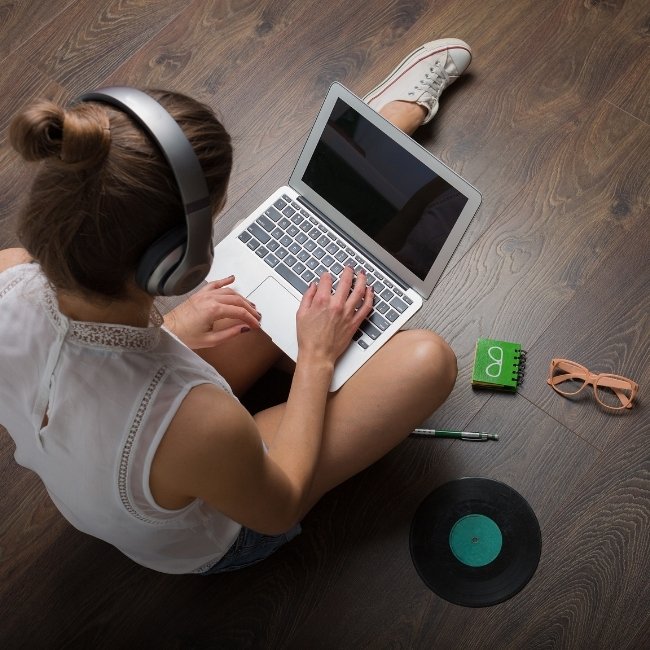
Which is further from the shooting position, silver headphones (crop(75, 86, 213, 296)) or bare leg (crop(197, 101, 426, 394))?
bare leg (crop(197, 101, 426, 394))

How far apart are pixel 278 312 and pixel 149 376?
45 centimetres

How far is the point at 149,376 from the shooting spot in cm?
84

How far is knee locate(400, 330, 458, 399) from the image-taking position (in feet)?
3.93

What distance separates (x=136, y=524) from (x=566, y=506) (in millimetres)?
817

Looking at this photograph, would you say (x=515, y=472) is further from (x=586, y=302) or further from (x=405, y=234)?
(x=405, y=234)

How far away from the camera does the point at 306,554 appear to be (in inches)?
56.0

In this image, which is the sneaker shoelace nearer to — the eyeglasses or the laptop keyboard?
the laptop keyboard

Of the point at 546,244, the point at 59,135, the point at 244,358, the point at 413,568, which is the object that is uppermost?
the point at 59,135

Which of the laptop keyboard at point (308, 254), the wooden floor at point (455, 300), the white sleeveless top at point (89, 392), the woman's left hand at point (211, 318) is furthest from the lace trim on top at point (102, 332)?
the wooden floor at point (455, 300)

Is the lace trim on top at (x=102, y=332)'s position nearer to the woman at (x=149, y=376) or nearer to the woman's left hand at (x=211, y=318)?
the woman at (x=149, y=376)

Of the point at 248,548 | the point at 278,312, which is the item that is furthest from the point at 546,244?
the point at 248,548

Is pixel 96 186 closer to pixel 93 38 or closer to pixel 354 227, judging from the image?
pixel 354 227

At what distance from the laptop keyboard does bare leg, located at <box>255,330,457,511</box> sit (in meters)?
0.07

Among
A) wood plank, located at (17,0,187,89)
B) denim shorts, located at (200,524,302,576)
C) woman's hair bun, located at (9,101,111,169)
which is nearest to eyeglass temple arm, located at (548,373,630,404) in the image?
denim shorts, located at (200,524,302,576)
